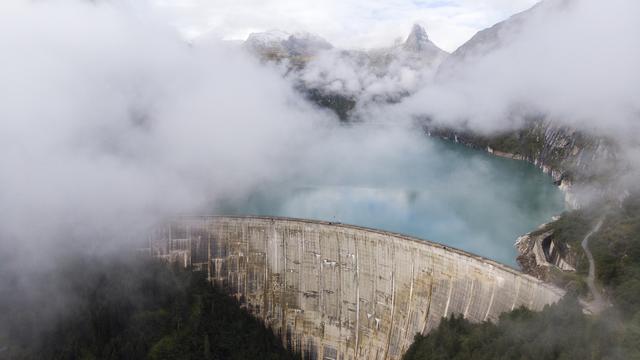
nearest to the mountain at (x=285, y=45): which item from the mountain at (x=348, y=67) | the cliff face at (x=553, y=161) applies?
the mountain at (x=348, y=67)

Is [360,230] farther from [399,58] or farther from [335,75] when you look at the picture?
[399,58]

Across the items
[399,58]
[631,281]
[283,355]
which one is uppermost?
[399,58]

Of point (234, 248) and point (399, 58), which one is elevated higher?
point (399, 58)

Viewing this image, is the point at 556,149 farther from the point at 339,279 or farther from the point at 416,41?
the point at 416,41

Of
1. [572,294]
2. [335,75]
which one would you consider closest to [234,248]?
[572,294]

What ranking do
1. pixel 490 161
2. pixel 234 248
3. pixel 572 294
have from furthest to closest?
pixel 490 161 → pixel 234 248 → pixel 572 294
